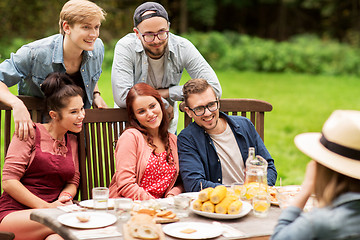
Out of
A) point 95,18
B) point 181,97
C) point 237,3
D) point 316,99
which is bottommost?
point 316,99

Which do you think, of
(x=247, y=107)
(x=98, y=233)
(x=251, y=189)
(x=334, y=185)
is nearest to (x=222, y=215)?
(x=251, y=189)

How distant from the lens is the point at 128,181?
3467 millimetres

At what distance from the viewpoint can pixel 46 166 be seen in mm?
3520

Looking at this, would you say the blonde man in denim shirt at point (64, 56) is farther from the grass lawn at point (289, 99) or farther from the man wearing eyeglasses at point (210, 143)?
the grass lawn at point (289, 99)

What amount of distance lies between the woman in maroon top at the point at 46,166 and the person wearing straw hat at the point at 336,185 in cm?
178

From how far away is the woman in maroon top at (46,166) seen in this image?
3299mm

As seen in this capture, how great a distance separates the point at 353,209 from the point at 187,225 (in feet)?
3.20

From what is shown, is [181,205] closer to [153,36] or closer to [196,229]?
[196,229]

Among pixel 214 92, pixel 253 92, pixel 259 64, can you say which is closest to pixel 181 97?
pixel 214 92

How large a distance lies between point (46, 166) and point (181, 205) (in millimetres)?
1108

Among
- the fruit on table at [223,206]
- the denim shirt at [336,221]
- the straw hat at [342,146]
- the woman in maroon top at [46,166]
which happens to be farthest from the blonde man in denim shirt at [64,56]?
the denim shirt at [336,221]

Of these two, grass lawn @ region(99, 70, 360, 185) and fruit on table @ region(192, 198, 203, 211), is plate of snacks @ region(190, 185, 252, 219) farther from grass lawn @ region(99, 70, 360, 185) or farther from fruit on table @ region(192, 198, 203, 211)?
grass lawn @ region(99, 70, 360, 185)

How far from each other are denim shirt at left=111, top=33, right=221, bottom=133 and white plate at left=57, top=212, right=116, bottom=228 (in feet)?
4.46

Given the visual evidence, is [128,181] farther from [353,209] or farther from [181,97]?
[353,209]
